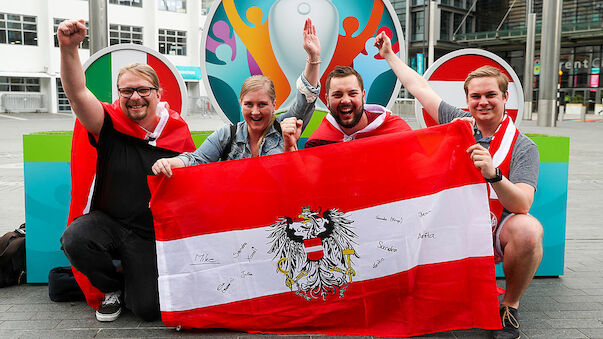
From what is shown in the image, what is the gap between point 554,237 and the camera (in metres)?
4.27

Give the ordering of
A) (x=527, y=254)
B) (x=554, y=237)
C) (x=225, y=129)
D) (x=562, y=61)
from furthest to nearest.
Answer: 1. (x=562, y=61)
2. (x=554, y=237)
3. (x=225, y=129)
4. (x=527, y=254)

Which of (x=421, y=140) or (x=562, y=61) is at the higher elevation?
(x=562, y=61)

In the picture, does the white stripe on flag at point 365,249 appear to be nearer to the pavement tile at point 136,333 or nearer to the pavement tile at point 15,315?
the pavement tile at point 136,333

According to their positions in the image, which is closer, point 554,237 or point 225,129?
point 225,129

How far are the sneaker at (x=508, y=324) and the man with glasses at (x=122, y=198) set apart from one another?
6.89 feet

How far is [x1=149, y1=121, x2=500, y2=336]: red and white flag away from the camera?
10.5ft

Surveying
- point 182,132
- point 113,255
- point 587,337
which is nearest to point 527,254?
point 587,337

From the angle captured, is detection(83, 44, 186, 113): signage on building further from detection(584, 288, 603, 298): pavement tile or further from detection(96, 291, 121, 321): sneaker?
detection(584, 288, 603, 298): pavement tile

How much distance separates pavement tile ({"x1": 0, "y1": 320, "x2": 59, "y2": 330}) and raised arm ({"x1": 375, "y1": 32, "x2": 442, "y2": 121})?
2840 millimetres

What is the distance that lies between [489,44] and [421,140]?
153ft

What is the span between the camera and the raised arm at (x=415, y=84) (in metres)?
3.77

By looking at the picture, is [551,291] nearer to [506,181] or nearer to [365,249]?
[506,181]

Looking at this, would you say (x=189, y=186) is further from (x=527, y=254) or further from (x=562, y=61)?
(x=562, y=61)

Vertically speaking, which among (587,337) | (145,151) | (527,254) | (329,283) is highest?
(145,151)
